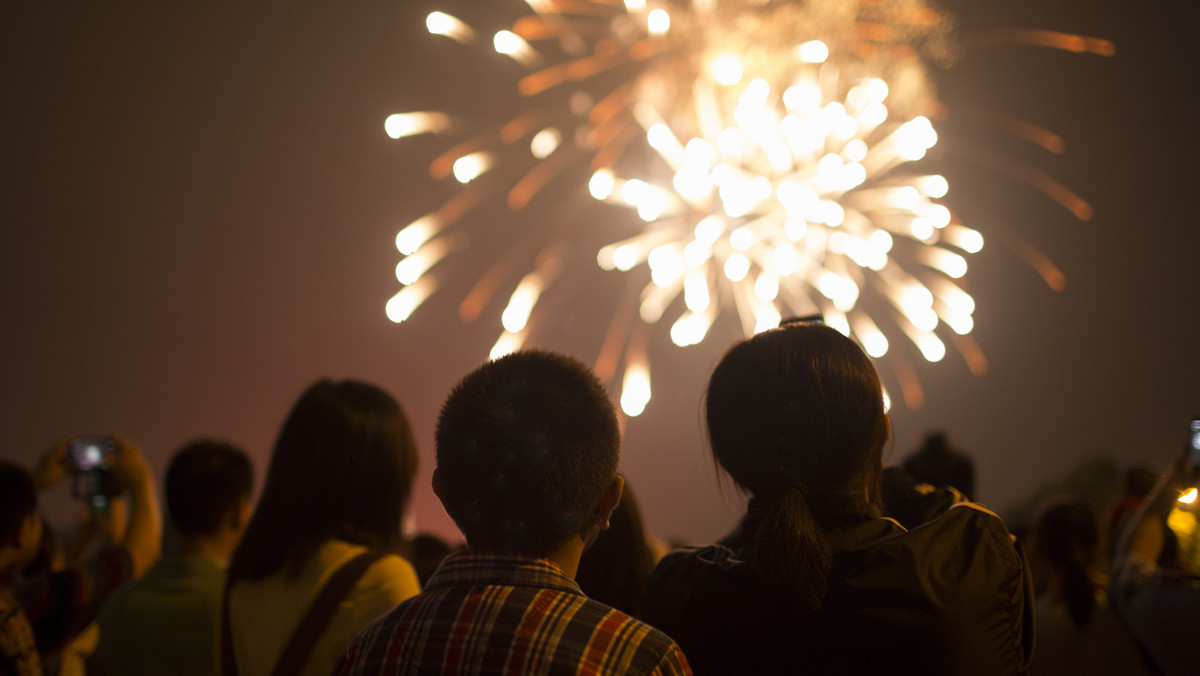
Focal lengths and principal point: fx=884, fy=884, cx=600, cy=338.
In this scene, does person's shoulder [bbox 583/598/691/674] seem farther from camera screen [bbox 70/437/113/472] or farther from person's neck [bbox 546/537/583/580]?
camera screen [bbox 70/437/113/472]

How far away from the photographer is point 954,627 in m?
1.29

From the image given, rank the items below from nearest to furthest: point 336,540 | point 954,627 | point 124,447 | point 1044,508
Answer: point 954,627
point 336,540
point 124,447
point 1044,508

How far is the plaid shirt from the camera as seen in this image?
3.54 feet

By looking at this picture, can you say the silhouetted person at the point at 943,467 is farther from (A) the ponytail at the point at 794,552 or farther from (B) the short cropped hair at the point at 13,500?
(B) the short cropped hair at the point at 13,500

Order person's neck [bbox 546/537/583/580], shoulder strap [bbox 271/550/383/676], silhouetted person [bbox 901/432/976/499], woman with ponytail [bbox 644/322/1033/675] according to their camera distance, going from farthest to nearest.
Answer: silhouetted person [bbox 901/432/976/499] → shoulder strap [bbox 271/550/383/676] → woman with ponytail [bbox 644/322/1033/675] → person's neck [bbox 546/537/583/580]

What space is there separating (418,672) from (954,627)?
2.51 ft

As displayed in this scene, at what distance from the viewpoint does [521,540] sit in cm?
117

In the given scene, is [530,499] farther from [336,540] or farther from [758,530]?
[336,540]

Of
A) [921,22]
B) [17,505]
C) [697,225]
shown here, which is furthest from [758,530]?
[921,22]

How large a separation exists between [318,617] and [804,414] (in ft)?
3.33

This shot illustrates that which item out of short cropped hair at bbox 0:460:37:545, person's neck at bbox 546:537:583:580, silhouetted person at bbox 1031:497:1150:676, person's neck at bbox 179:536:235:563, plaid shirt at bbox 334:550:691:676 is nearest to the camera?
plaid shirt at bbox 334:550:691:676

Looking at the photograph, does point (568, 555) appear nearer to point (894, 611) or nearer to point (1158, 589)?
point (894, 611)

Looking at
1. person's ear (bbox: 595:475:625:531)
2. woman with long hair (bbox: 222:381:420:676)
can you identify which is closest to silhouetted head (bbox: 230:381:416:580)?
woman with long hair (bbox: 222:381:420:676)

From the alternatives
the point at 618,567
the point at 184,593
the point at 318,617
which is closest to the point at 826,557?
the point at 618,567
